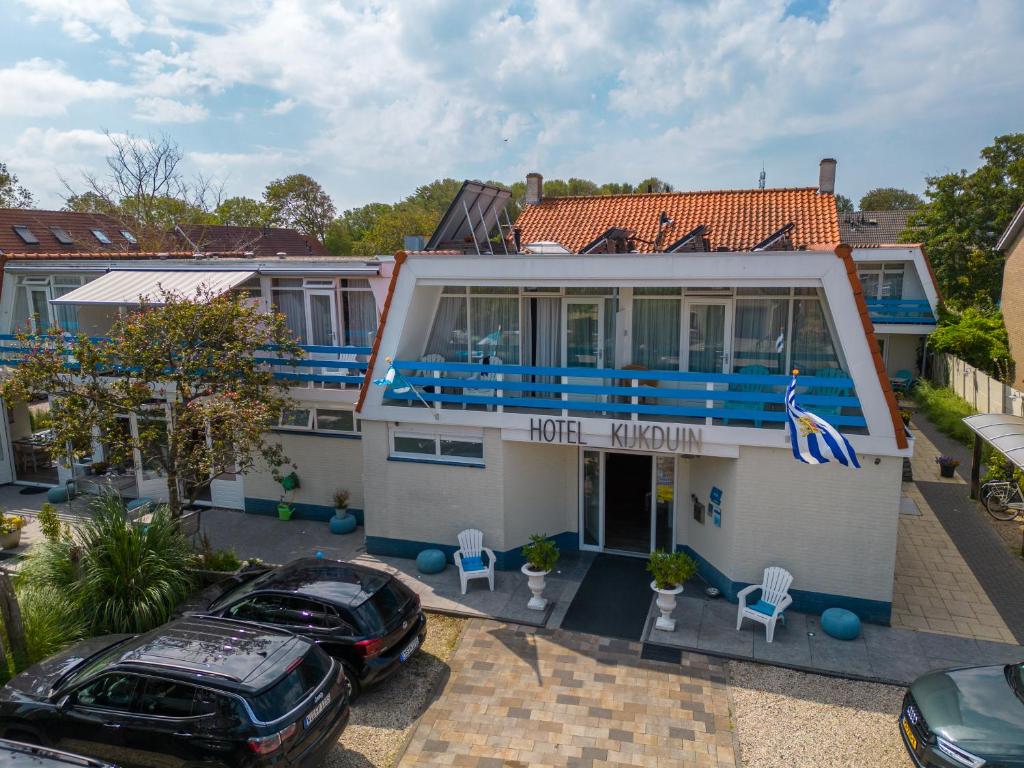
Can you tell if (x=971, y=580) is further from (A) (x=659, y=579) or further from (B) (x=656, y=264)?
(B) (x=656, y=264)

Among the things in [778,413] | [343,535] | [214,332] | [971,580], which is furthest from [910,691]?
[214,332]

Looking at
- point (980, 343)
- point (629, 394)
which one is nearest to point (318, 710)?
point (629, 394)

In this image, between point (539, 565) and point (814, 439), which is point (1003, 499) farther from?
point (539, 565)

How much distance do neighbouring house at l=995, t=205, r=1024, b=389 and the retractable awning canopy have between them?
13910 mm

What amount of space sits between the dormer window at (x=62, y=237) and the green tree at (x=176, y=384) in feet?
78.0

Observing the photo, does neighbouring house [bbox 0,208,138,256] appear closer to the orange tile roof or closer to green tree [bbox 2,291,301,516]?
green tree [bbox 2,291,301,516]

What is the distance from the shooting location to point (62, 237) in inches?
1304

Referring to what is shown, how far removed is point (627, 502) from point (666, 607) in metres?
4.07

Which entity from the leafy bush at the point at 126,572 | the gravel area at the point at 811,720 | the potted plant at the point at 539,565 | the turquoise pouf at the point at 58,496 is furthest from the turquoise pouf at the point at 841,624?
the turquoise pouf at the point at 58,496

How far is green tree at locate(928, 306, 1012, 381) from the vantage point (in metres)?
26.0

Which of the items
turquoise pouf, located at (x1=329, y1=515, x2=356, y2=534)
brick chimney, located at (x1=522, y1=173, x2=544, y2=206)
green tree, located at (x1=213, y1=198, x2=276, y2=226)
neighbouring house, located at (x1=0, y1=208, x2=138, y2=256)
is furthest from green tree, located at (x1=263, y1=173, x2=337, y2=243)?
turquoise pouf, located at (x1=329, y1=515, x2=356, y2=534)

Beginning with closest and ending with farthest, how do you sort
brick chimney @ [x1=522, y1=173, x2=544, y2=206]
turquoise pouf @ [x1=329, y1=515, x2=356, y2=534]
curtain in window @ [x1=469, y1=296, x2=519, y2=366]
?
1. curtain in window @ [x1=469, y1=296, x2=519, y2=366]
2. turquoise pouf @ [x1=329, y1=515, x2=356, y2=534]
3. brick chimney @ [x1=522, y1=173, x2=544, y2=206]

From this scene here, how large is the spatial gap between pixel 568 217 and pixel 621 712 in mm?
20401

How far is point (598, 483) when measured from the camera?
14234 millimetres
